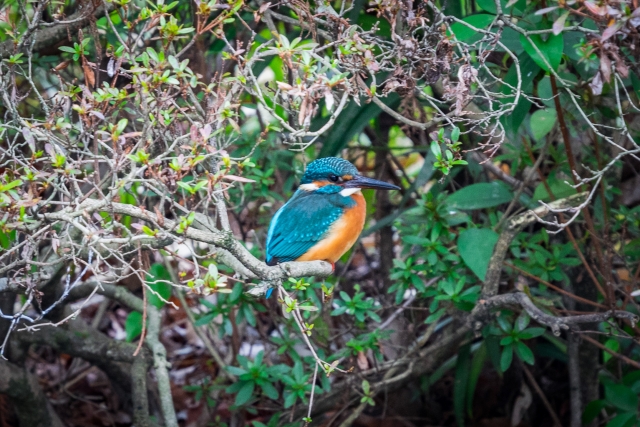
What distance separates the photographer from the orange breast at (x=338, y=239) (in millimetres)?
2938

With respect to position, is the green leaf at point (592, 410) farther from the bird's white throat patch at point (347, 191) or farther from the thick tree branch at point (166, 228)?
the thick tree branch at point (166, 228)

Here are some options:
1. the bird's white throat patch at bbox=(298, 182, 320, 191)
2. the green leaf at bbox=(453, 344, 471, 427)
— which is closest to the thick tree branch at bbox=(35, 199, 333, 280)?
the bird's white throat patch at bbox=(298, 182, 320, 191)

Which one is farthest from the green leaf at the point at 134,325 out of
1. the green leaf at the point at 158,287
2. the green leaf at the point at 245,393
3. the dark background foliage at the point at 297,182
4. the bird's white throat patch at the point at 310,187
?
the bird's white throat patch at the point at 310,187

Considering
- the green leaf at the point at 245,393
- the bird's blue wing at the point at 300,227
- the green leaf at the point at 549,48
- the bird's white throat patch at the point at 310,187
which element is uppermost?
the green leaf at the point at 549,48

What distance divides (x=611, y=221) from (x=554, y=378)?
1249 millimetres

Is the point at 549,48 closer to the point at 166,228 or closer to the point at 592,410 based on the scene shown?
the point at 166,228

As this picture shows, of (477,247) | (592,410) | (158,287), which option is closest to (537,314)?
(477,247)

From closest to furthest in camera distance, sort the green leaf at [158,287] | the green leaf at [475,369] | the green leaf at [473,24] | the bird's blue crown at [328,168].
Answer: the green leaf at [473,24] < the bird's blue crown at [328,168] < the green leaf at [158,287] < the green leaf at [475,369]

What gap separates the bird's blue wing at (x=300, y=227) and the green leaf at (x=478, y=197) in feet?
1.52

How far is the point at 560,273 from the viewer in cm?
299

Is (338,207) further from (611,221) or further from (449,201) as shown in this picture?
(611,221)

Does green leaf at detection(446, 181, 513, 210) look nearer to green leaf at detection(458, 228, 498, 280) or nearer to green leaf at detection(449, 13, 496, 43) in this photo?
green leaf at detection(458, 228, 498, 280)

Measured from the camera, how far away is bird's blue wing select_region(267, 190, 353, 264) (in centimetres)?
294

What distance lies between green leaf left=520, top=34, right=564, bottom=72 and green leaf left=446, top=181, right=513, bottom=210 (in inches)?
35.2
